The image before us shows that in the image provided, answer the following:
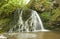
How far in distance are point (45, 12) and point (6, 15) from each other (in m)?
1.62

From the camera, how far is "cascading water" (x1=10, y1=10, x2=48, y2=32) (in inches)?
307

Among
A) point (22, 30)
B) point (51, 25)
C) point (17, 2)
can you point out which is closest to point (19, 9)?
point (17, 2)

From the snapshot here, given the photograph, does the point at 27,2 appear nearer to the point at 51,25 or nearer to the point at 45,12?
the point at 45,12

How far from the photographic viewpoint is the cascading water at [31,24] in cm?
781

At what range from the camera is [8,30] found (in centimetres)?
772

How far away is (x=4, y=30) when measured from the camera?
766 cm

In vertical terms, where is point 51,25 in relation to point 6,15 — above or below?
below

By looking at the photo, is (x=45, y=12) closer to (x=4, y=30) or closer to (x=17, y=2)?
(x=17, y=2)

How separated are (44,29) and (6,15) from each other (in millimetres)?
1616

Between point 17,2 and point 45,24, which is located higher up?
point 17,2

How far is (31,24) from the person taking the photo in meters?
7.93

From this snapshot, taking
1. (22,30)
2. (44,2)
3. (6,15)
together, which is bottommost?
(22,30)

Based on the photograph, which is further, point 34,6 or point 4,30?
point 34,6

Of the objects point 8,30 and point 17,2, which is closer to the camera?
point 8,30
